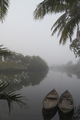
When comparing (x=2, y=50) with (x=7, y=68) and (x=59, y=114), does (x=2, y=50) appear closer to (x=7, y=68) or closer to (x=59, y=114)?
(x=59, y=114)

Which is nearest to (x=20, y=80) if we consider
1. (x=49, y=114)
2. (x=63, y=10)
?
(x=49, y=114)

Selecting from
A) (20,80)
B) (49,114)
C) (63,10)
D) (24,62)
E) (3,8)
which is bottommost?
(49,114)

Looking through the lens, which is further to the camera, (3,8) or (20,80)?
(20,80)

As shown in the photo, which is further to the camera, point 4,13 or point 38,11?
point 38,11

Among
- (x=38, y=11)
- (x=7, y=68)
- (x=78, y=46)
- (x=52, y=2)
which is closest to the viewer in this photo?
(x=52, y=2)

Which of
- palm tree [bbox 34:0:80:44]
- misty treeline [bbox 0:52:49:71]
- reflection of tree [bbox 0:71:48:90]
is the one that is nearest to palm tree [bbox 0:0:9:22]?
palm tree [bbox 34:0:80:44]

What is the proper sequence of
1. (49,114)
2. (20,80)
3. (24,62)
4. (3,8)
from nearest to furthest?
1. (3,8)
2. (49,114)
3. (20,80)
4. (24,62)

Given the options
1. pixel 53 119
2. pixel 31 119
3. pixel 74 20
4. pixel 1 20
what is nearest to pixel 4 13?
pixel 1 20

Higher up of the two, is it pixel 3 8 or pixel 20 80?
pixel 3 8

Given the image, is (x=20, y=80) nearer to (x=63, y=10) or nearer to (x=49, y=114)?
(x=49, y=114)

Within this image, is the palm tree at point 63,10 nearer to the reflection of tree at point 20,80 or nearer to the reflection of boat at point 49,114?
the reflection of boat at point 49,114

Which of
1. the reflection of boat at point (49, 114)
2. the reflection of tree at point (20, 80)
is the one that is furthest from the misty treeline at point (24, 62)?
the reflection of boat at point (49, 114)

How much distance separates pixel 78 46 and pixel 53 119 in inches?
417

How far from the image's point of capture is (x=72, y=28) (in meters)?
7.50
